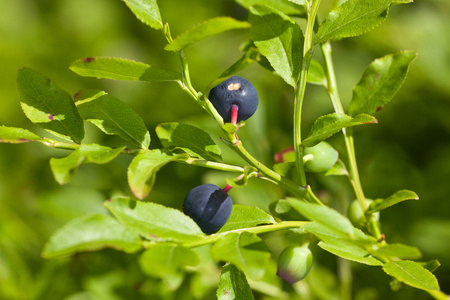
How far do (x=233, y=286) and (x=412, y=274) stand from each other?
1.12 feet

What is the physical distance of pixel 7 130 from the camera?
0.98 meters

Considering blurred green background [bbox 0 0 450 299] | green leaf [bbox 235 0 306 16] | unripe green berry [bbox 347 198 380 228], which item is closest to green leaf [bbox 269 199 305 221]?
unripe green berry [bbox 347 198 380 228]

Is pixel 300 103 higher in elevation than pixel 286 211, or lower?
higher

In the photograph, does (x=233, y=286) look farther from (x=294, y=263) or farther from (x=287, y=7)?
(x=287, y=7)

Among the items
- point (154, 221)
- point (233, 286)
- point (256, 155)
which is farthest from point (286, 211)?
point (256, 155)

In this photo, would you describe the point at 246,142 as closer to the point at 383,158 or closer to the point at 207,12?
the point at 383,158

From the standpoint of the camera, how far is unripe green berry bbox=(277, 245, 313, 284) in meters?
1.04

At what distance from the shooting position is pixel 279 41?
3.42 feet

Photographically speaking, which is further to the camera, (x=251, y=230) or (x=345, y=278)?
(x=345, y=278)

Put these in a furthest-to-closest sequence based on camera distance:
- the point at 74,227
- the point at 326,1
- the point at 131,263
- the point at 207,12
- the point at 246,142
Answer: the point at 207,12
the point at 326,1
the point at 246,142
the point at 131,263
the point at 74,227

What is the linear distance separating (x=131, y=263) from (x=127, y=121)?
698 millimetres

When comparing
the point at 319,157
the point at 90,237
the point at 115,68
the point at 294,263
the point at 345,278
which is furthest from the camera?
the point at 345,278

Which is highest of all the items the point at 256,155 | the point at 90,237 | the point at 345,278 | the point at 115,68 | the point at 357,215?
the point at 115,68

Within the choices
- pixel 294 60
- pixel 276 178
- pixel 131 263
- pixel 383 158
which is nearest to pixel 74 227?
pixel 276 178
